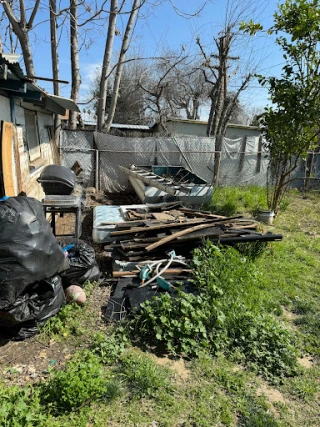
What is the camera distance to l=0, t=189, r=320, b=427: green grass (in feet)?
6.96

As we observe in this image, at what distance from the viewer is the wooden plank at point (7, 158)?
14.2ft

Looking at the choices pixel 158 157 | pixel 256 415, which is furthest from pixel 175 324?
pixel 158 157

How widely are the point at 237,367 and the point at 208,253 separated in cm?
163

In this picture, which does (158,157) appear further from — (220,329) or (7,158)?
(220,329)

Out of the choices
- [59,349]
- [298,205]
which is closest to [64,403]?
[59,349]

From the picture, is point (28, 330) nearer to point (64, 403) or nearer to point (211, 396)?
point (64, 403)

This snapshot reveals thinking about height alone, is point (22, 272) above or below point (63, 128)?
below

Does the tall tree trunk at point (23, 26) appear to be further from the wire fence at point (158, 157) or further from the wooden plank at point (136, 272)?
the wooden plank at point (136, 272)

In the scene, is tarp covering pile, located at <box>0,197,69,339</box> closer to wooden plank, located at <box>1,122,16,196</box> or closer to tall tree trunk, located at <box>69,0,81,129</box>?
wooden plank, located at <box>1,122,16,196</box>

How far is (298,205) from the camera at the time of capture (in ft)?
31.3

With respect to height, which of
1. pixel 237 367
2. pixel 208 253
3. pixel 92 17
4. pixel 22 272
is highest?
pixel 92 17

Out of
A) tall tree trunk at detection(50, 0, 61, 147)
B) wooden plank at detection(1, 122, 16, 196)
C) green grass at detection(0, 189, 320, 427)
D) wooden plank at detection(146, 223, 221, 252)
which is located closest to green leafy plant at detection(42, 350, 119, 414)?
green grass at detection(0, 189, 320, 427)

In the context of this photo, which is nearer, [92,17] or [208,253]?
[208,253]

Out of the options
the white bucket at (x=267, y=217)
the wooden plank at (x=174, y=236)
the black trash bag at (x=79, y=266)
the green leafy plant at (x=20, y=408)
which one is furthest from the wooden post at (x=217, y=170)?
the green leafy plant at (x=20, y=408)
